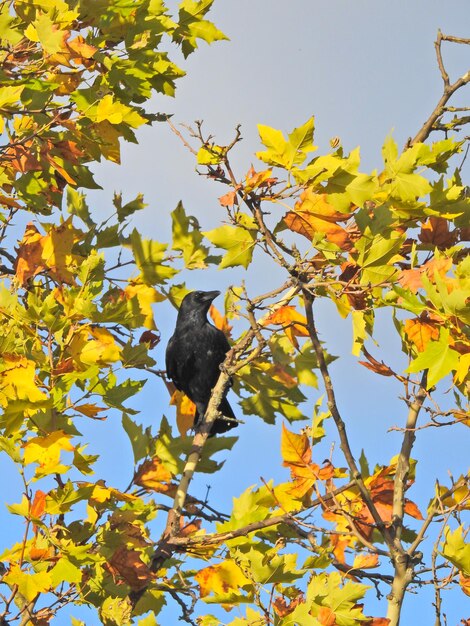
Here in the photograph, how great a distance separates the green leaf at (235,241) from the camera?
399 cm

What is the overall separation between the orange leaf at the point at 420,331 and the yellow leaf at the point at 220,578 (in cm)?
128

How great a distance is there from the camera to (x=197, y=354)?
7.60 meters

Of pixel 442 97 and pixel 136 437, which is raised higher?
pixel 442 97

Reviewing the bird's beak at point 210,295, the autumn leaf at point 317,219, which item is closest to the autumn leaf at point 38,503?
the autumn leaf at point 317,219

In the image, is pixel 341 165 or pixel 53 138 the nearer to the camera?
pixel 341 165

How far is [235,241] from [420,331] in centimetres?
86

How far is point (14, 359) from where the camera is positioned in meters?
3.78

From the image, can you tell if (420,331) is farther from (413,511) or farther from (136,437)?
(136,437)

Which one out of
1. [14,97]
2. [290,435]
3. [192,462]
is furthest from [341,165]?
[192,462]

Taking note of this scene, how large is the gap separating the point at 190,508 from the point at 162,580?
1.79 ft

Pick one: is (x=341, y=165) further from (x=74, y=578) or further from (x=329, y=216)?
(x=74, y=578)

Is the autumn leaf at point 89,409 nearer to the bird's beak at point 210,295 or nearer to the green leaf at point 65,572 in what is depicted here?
the green leaf at point 65,572

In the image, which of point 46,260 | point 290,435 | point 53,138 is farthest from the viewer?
point 53,138

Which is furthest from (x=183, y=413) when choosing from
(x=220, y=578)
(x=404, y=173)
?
(x=404, y=173)
